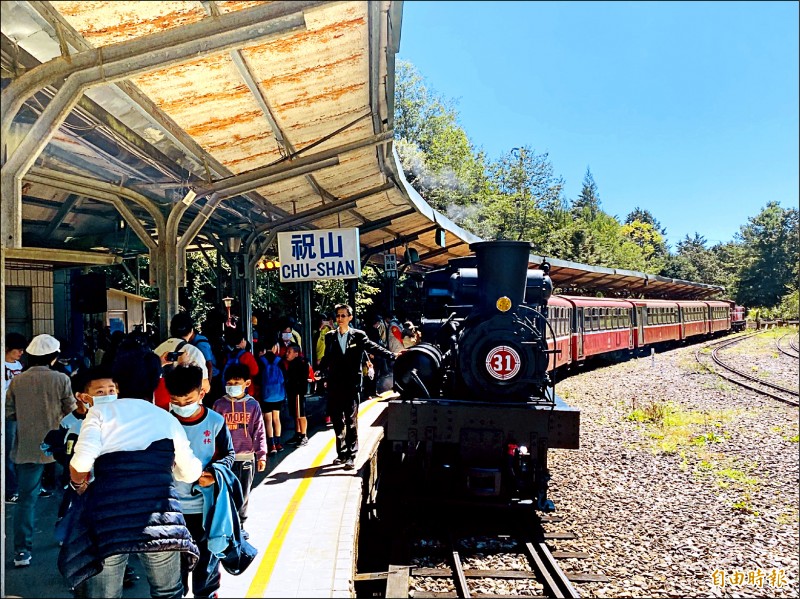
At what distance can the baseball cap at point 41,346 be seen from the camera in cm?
534

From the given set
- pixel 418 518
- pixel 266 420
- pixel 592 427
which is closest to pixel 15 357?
pixel 266 420

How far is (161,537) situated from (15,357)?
345 centimetres

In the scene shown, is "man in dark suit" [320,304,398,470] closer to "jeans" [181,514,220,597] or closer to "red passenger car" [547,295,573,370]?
"jeans" [181,514,220,597]

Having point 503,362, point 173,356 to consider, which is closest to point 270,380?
point 173,356

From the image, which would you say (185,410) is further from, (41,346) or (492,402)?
(492,402)

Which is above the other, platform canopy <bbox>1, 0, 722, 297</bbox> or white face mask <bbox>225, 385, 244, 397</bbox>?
platform canopy <bbox>1, 0, 722, 297</bbox>

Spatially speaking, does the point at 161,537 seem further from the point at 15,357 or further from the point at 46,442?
the point at 15,357

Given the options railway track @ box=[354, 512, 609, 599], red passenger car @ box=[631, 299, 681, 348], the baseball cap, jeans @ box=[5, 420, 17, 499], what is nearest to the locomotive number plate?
railway track @ box=[354, 512, 609, 599]

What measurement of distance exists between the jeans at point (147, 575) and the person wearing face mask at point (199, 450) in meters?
0.23

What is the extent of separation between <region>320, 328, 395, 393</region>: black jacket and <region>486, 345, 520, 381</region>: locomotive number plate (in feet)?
3.53

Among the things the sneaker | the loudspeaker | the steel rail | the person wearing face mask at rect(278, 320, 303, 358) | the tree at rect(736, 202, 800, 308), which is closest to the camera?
the sneaker

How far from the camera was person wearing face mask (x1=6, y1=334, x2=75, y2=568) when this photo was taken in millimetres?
4945

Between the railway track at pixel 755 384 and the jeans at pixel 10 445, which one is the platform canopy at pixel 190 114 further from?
the railway track at pixel 755 384

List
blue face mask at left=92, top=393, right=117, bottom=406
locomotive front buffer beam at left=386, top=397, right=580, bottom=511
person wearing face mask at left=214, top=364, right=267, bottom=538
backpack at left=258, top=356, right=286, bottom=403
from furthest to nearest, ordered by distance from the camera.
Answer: backpack at left=258, top=356, right=286, bottom=403
locomotive front buffer beam at left=386, top=397, right=580, bottom=511
person wearing face mask at left=214, top=364, right=267, bottom=538
blue face mask at left=92, top=393, right=117, bottom=406
